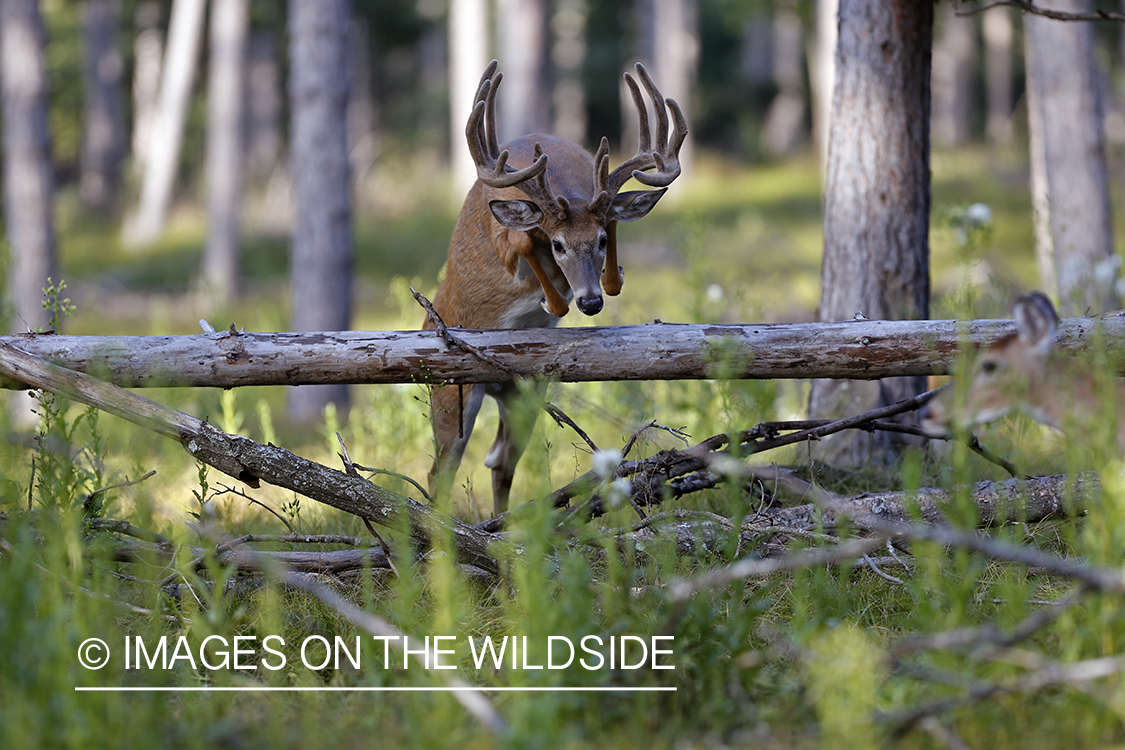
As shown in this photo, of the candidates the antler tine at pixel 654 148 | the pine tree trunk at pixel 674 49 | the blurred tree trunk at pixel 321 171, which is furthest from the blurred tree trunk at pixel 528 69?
the pine tree trunk at pixel 674 49

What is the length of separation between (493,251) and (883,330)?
182 cm

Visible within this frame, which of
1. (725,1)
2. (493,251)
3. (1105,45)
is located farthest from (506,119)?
(1105,45)

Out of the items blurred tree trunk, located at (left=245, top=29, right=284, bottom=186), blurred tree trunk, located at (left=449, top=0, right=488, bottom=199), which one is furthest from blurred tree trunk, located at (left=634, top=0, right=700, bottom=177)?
blurred tree trunk, located at (left=245, top=29, right=284, bottom=186)

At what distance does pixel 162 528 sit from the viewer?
443 centimetres

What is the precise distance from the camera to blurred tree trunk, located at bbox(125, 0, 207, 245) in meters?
18.7

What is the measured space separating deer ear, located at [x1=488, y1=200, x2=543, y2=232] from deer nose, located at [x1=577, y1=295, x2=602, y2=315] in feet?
1.33

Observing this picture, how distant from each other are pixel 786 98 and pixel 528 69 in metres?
20.9

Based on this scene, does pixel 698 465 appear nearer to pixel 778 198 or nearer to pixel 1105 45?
pixel 778 198

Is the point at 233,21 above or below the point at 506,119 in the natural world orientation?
above

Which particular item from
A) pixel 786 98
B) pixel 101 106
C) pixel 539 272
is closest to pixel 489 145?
pixel 539 272

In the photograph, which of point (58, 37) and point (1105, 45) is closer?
point (1105, 45)

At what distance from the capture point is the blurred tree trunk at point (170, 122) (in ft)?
61.3

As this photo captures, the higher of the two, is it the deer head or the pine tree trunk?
the pine tree trunk

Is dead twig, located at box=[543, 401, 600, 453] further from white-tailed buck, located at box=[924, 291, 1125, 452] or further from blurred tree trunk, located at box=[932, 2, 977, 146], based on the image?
blurred tree trunk, located at box=[932, 2, 977, 146]
